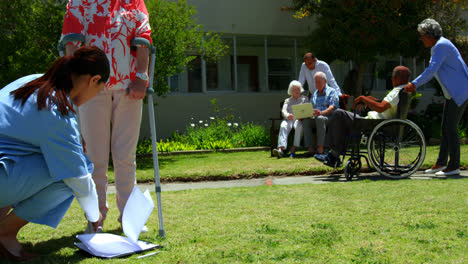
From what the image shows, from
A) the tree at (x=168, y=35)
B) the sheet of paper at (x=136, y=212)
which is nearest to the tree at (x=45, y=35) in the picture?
the tree at (x=168, y=35)

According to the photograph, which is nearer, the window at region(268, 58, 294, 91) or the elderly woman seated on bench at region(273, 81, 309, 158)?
the elderly woman seated on bench at region(273, 81, 309, 158)

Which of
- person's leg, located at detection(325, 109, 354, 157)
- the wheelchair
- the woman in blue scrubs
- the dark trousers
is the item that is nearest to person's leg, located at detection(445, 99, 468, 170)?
the dark trousers

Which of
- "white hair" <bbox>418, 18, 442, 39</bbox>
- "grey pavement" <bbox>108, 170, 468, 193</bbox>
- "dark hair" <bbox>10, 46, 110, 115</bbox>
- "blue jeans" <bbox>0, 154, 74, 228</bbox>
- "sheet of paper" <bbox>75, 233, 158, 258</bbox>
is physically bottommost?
"grey pavement" <bbox>108, 170, 468, 193</bbox>

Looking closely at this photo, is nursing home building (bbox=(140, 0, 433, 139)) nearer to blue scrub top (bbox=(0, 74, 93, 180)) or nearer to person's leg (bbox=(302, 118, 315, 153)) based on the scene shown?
person's leg (bbox=(302, 118, 315, 153))

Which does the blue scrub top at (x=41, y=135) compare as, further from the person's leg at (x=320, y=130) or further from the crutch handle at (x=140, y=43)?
the person's leg at (x=320, y=130)

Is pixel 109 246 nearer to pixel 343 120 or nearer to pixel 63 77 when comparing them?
pixel 63 77

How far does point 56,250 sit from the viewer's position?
3.01 m

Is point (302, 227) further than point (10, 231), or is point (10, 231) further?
point (302, 227)

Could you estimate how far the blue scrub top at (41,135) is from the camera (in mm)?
2486

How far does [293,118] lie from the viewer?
898cm

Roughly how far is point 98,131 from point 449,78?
455 cm

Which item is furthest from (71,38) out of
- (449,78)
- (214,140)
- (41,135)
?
(214,140)

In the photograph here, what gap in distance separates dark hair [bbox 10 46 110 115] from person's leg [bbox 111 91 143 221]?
81cm

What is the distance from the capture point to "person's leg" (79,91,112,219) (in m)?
3.43
